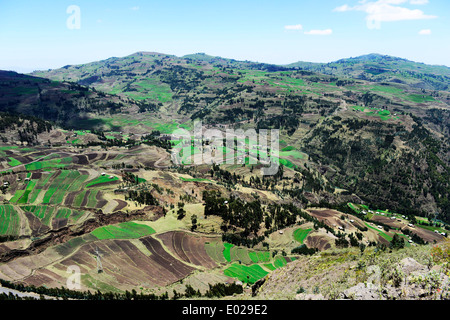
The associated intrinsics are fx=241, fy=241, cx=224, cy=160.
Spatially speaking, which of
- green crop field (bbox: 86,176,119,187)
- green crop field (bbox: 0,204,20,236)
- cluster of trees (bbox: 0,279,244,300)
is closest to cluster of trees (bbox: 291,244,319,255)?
cluster of trees (bbox: 0,279,244,300)

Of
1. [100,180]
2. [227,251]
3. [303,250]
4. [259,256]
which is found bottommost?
[259,256]

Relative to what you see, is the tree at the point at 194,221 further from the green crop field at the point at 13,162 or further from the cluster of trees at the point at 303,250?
the green crop field at the point at 13,162

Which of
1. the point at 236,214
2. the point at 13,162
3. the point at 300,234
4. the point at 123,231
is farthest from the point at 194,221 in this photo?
the point at 13,162

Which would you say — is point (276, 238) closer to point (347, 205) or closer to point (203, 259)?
point (203, 259)

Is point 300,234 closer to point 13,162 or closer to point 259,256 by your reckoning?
point 259,256

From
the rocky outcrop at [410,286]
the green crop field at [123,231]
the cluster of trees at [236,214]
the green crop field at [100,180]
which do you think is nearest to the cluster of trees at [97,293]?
the green crop field at [123,231]

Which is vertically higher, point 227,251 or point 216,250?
point 216,250

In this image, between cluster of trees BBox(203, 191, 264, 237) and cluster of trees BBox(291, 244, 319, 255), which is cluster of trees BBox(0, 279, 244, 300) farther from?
cluster of trees BBox(203, 191, 264, 237)

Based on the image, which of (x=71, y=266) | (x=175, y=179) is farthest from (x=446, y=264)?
(x=175, y=179)
